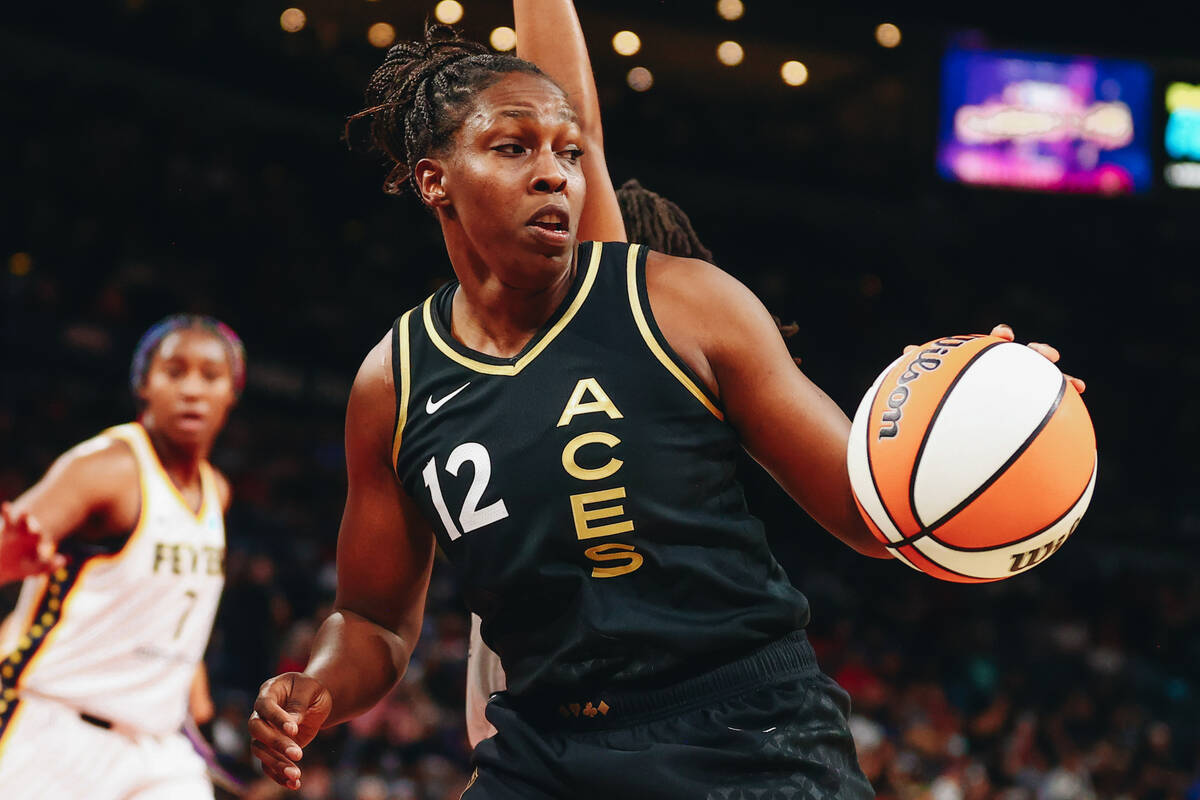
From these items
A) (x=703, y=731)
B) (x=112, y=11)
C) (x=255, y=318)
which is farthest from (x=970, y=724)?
(x=112, y=11)

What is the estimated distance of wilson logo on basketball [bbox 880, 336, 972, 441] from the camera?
195 centimetres

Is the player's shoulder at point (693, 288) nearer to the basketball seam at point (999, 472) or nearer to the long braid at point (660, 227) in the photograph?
the basketball seam at point (999, 472)

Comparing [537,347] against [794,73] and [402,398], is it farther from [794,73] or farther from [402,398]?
[794,73]

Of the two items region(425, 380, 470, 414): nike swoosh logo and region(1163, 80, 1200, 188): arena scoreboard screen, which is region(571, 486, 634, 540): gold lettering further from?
region(1163, 80, 1200, 188): arena scoreboard screen

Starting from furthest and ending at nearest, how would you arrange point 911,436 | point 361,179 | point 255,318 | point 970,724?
point 361,179, point 255,318, point 970,724, point 911,436

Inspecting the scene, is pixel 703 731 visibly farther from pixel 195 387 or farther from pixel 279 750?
pixel 195 387

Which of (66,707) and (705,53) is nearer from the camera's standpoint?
(66,707)

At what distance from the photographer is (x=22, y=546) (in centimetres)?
357

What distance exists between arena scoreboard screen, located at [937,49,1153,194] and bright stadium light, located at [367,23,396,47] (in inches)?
260

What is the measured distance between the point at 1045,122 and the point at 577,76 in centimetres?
1452

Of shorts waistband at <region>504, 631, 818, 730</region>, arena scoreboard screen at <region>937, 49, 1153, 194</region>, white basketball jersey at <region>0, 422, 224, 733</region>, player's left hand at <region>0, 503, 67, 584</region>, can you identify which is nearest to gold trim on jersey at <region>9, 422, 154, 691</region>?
white basketball jersey at <region>0, 422, 224, 733</region>

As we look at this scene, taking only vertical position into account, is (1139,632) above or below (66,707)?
below

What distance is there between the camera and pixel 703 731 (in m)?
2.05

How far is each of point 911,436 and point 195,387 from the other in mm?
2844
